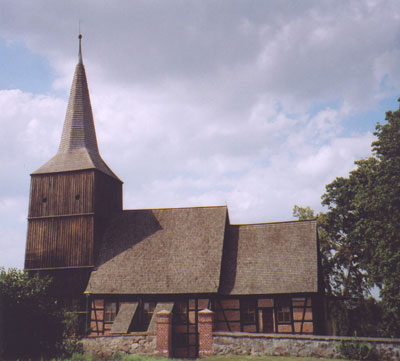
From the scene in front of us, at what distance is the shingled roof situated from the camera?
3041 cm

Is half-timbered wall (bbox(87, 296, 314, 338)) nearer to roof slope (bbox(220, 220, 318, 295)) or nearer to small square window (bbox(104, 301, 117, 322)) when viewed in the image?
small square window (bbox(104, 301, 117, 322))

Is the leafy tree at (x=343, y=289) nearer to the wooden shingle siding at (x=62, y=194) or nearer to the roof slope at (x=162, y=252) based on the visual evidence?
the roof slope at (x=162, y=252)

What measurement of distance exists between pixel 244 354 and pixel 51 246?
14.5 m

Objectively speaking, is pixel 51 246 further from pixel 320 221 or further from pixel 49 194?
pixel 320 221

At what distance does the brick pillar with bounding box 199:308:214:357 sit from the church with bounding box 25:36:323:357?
2717 millimetres

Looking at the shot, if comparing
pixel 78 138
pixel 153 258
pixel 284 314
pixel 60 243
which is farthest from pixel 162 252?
pixel 78 138

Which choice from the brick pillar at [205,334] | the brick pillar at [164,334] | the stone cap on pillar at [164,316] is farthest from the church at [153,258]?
the brick pillar at [205,334]

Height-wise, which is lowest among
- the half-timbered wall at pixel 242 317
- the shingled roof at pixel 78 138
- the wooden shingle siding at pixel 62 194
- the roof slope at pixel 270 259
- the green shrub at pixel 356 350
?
the green shrub at pixel 356 350

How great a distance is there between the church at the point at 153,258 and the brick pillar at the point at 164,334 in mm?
1644

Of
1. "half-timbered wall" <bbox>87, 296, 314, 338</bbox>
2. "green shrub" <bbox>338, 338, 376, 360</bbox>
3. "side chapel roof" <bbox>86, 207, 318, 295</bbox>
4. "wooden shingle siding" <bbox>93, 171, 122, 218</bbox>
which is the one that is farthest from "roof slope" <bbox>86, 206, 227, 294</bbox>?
"green shrub" <bbox>338, 338, 376, 360</bbox>

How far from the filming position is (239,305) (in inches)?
1005

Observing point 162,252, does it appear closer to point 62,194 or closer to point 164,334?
point 164,334

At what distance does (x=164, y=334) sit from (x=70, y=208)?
1138 cm

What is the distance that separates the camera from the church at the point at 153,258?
2517 cm
